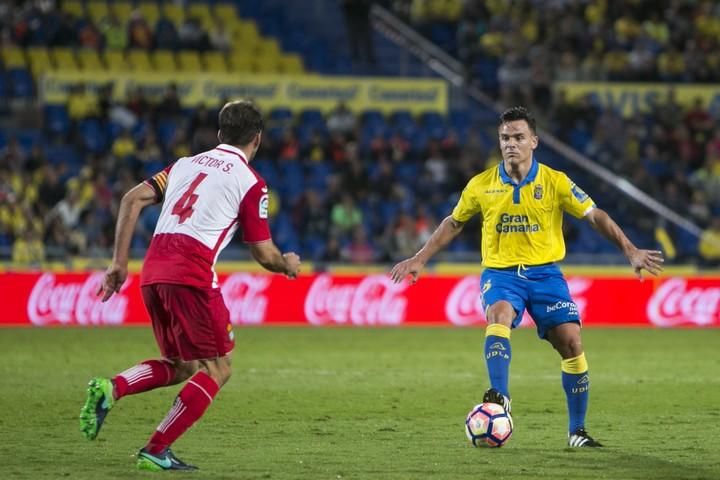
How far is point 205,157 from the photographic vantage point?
24.8 ft

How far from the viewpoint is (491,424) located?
833 cm

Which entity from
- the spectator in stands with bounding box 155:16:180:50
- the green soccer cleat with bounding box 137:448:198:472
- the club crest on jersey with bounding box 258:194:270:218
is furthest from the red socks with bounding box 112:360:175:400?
the spectator in stands with bounding box 155:16:180:50

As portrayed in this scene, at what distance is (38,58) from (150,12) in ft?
10.3

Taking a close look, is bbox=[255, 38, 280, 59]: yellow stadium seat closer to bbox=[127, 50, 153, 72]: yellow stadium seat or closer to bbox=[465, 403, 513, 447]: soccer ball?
bbox=[127, 50, 153, 72]: yellow stadium seat

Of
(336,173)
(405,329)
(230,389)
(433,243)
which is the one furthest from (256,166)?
(433,243)

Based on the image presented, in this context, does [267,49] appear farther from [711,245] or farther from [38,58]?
[711,245]

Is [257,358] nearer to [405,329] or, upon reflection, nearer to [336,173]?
[405,329]

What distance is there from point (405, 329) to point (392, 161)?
489cm

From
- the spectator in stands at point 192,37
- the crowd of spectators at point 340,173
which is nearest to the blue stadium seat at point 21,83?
the crowd of spectators at point 340,173

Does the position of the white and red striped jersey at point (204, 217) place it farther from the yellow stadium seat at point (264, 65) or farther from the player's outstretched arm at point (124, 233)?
the yellow stadium seat at point (264, 65)

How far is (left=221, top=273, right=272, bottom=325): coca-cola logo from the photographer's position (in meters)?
20.9

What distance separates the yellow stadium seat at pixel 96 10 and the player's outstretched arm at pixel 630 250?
794 inches

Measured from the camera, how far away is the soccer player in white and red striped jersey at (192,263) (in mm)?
7355

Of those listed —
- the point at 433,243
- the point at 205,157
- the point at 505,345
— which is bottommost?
the point at 505,345
